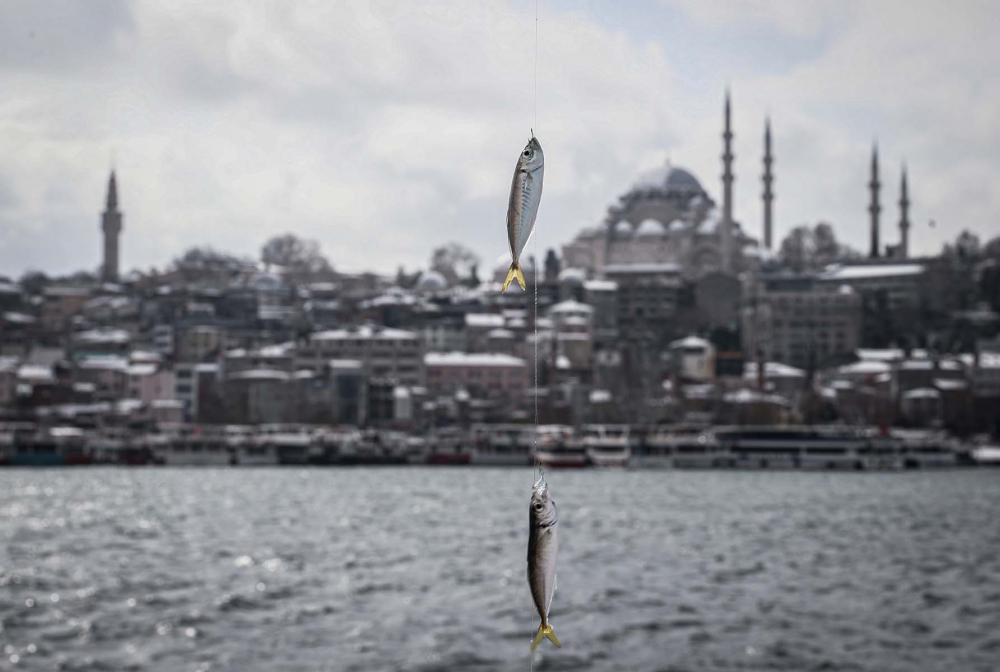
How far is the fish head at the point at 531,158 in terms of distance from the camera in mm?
3000

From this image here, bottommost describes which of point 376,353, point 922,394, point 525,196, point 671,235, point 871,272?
point 525,196

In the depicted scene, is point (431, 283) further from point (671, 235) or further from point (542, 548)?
point (542, 548)

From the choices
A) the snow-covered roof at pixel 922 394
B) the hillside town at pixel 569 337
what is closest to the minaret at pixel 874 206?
the hillside town at pixel 569 337

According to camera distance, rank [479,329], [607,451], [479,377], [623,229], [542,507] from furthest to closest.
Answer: [623,229] < [479,329] < [479,377] < [607,451] < [542,507]

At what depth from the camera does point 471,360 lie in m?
64.9

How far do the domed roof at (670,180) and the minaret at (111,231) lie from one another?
1188 inches

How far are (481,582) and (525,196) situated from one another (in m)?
17.1

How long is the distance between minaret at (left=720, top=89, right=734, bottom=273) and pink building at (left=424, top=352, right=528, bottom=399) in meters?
19.2

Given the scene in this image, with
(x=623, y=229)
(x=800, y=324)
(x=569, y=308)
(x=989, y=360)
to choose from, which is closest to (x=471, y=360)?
(x=569, y=308)

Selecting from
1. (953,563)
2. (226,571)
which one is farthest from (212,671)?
(953,563)

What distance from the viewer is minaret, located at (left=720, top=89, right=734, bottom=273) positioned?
78.4 metres

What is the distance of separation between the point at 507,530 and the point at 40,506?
36.0ft

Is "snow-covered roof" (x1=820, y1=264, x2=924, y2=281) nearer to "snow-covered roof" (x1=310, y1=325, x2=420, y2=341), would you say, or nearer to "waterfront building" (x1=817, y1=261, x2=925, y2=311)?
"waterfront building" (x1=817, y1=261, x2=925, y2=311)

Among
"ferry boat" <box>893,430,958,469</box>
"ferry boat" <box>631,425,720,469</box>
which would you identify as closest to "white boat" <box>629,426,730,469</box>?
"ferry boat" <box>631,425,720,469</box>
